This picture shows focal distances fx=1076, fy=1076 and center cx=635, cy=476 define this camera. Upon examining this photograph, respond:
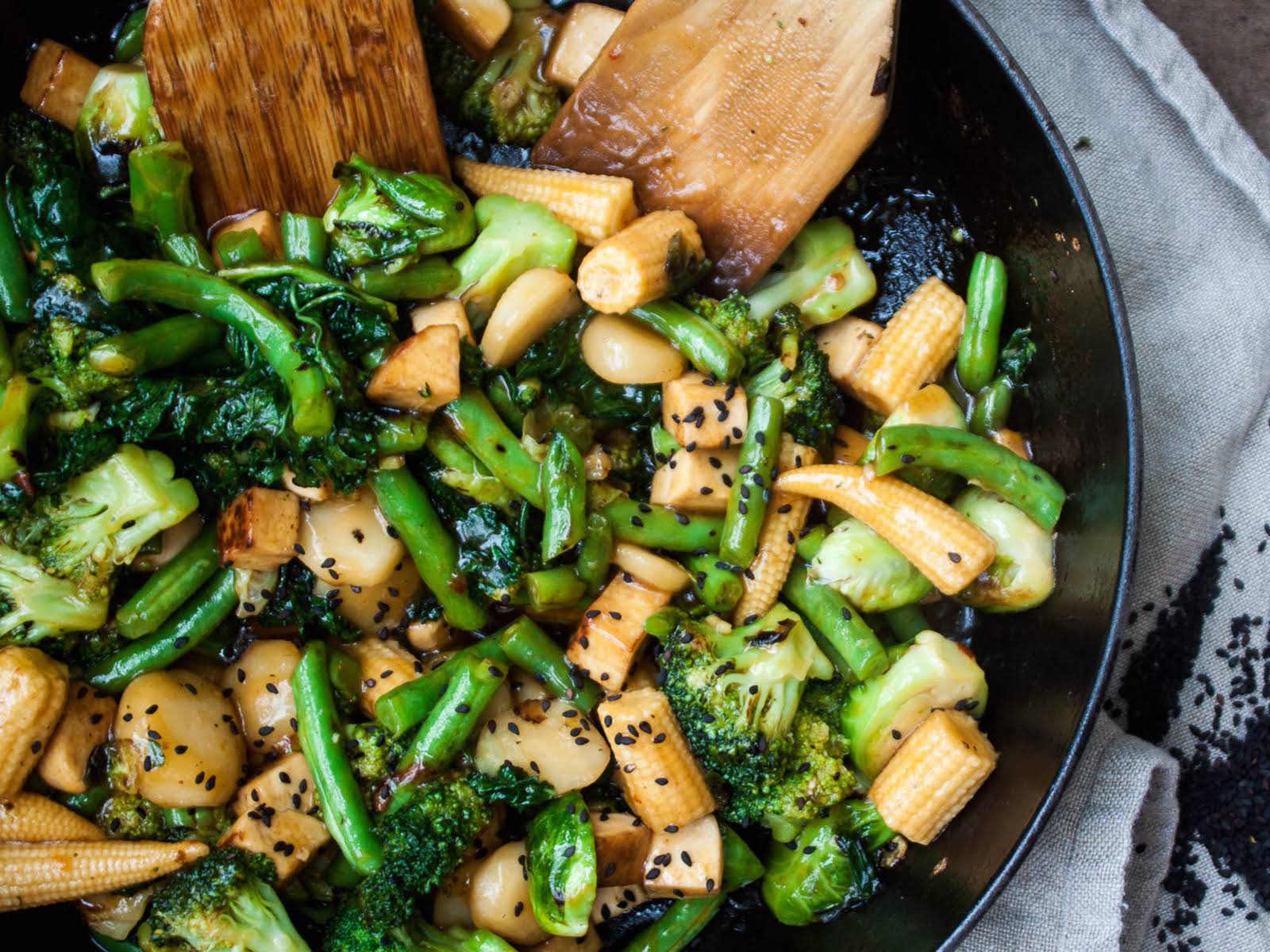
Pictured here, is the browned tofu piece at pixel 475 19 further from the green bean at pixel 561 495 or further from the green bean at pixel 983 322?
the green bean at pixel 983 322

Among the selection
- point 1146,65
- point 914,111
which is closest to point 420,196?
point 914,111

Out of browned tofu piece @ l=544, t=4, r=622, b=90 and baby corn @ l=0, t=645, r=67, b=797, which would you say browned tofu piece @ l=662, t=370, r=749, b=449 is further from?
baby corn @ l=0, t=645, r=67, b=797

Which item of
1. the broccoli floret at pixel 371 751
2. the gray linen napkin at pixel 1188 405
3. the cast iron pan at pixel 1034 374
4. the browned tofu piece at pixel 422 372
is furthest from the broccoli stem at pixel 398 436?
the gray linen napkin at pixel 1188 405

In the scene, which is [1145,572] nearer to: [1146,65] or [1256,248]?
[1256,248]

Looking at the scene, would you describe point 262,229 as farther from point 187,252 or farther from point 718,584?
point 718,584

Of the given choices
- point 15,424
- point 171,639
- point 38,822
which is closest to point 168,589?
point 171,639
